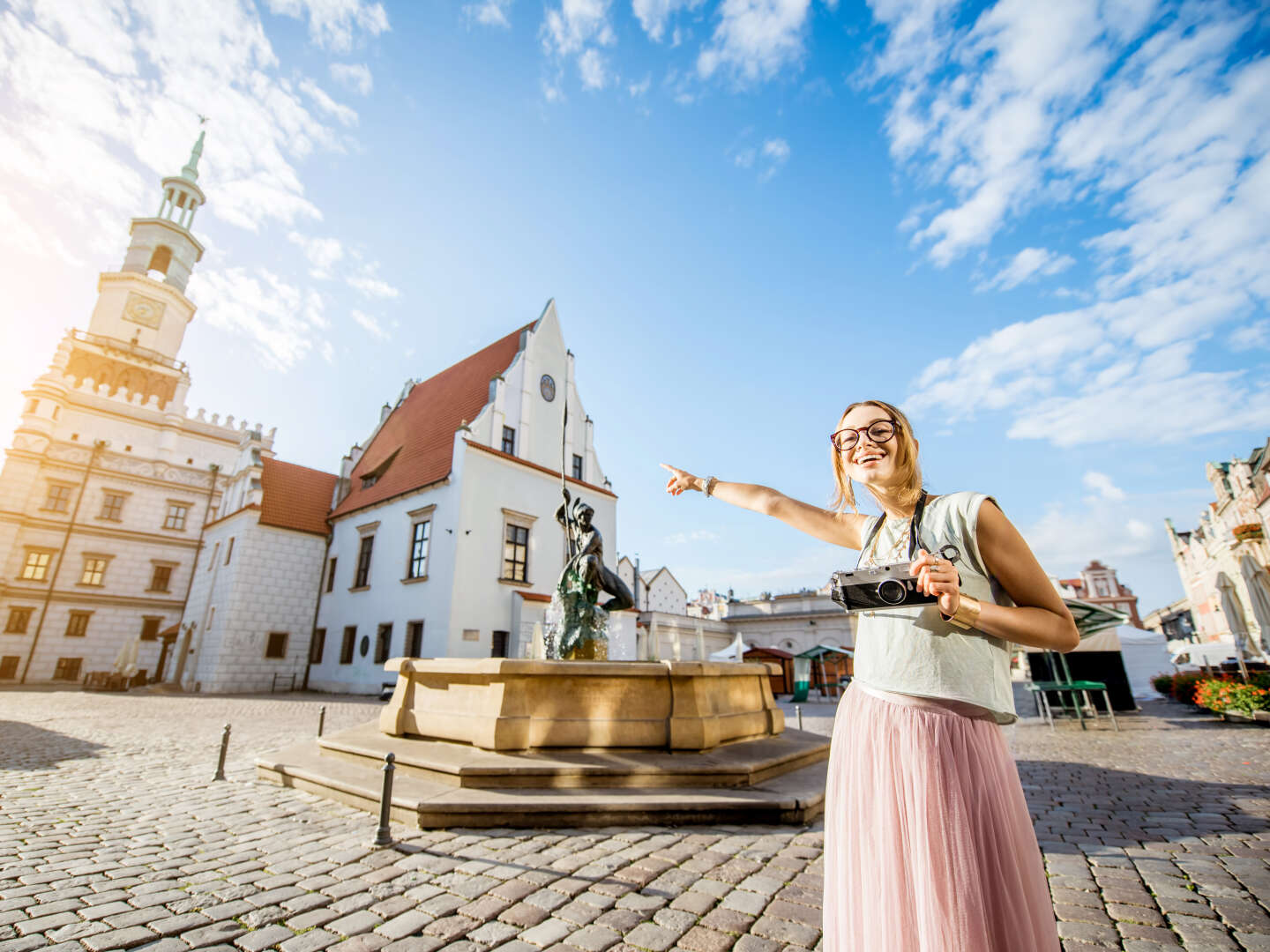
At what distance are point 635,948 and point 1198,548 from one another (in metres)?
49.0

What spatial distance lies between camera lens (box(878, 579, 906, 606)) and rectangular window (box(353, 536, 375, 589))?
24.4 meters

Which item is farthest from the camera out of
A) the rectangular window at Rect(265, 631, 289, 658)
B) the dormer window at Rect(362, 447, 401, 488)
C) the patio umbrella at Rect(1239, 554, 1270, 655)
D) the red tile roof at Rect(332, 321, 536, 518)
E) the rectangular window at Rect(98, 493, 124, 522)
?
the rectangular window at Rect(98, 493, 124, 522)

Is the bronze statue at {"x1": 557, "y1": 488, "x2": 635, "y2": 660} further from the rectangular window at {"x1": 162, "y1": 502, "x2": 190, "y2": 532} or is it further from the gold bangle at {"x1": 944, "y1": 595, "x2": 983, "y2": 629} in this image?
the rectangular window at {"x1": 162, "y1": 502, "x2": 190, "y2": 532}

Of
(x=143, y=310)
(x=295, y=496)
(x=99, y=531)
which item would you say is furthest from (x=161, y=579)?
(x=143, y=310)

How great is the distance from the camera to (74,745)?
9094 mm

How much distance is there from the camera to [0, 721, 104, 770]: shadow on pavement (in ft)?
24.7

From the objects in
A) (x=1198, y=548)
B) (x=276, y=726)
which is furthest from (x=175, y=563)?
(x=1198, y=548)

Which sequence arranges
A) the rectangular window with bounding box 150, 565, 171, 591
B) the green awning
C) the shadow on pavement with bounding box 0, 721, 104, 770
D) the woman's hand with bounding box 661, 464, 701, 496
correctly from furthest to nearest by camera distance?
the rectangular window with bounding box 150, 565, 171, 591 → the green awning → the shadow on pavement with bounding box 0, 721, 104, 770 → the woman's hand with bounding box 661, 464, 701, 496

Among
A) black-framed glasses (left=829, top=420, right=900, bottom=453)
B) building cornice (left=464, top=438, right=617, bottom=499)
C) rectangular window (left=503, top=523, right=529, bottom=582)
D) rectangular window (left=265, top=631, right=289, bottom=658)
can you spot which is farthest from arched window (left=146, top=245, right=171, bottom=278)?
black-framed glasses (left=829, top=420, right=900, bottom=453)

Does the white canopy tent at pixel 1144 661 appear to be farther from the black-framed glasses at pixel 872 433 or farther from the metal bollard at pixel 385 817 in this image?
the black-framed glasses at pixel 872 433

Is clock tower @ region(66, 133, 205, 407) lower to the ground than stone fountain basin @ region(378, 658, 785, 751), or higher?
higher

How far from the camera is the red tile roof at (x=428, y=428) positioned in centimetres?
2261

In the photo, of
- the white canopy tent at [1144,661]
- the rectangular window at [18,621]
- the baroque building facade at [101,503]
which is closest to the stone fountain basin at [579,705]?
the white canopy tent at [1144,661]

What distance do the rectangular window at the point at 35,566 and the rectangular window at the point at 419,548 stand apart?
2052 centimetres
